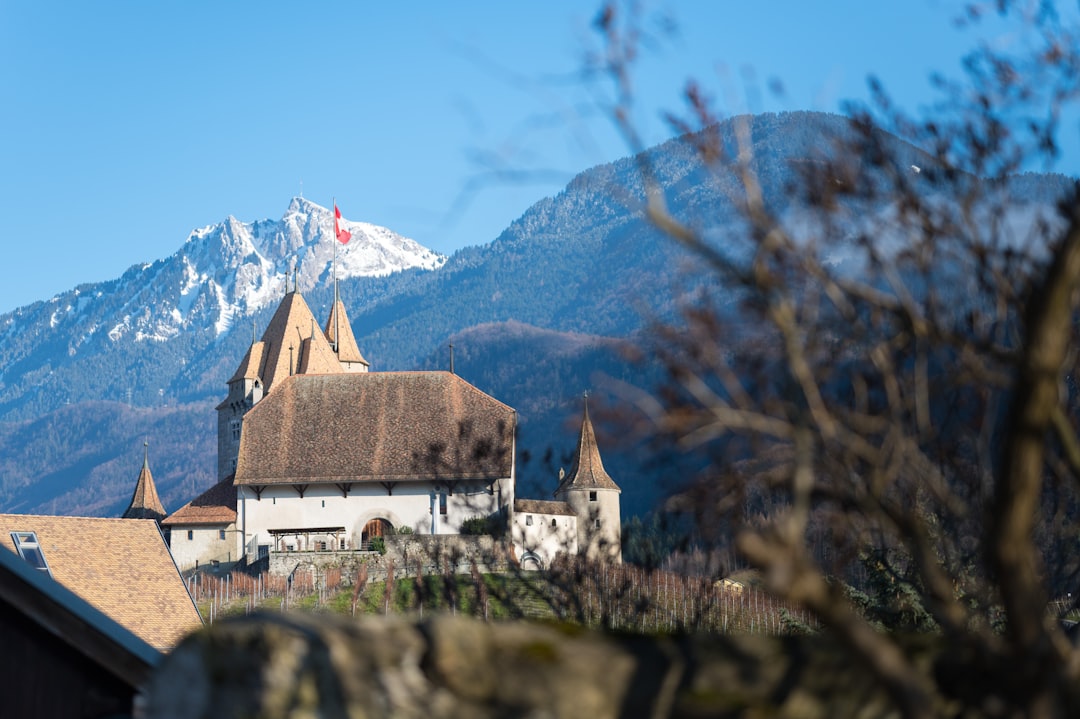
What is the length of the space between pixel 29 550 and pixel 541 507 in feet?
116

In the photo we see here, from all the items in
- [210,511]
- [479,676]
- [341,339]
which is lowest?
[479,676]

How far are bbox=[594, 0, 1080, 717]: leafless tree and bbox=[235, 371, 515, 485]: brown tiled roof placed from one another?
4103 centimetres

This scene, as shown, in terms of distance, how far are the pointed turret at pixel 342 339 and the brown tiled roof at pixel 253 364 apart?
4.04 metres

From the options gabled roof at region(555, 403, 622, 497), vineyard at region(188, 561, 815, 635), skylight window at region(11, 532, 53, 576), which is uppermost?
gabled roof at region(555, 403, 622, 497)

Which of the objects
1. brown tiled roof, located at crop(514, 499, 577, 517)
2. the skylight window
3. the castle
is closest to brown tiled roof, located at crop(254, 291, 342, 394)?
the castle

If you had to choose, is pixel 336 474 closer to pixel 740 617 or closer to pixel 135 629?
pixel 740 617

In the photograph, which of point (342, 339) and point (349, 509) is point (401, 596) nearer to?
point (349, 509)

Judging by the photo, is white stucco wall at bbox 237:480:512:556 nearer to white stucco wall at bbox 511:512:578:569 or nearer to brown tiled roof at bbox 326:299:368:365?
white stucco wall at bbox 511:512:578:569

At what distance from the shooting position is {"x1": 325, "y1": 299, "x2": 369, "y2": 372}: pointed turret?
217 feet

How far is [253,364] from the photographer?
62469mm

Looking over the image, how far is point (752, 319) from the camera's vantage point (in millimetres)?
8859

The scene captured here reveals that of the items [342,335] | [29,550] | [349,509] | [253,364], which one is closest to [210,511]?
[349,509]

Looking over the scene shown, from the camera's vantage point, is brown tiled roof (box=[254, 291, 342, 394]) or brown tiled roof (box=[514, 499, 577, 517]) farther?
brown tiled roof (box=[254, 291, 342, 394])

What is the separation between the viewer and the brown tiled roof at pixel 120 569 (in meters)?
21.0
